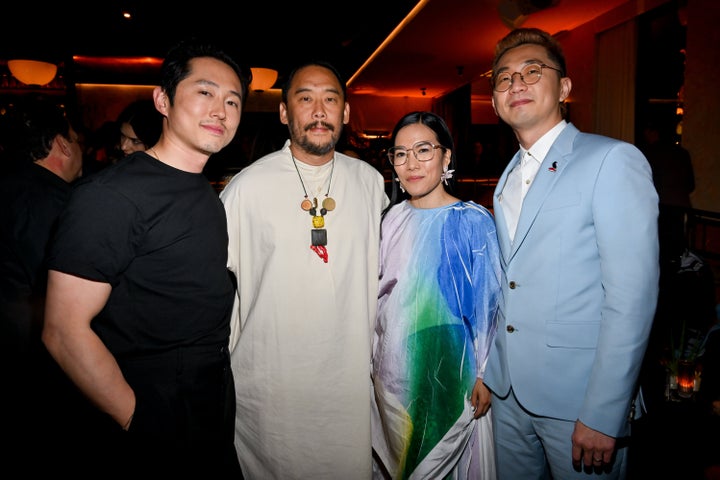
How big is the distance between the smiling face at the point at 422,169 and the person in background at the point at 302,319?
1.08 feet

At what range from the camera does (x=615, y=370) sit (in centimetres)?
139

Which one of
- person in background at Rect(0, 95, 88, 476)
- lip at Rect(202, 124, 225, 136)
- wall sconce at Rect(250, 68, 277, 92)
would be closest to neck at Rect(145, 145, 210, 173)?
lip at Rect(202, 124, 225, 136)

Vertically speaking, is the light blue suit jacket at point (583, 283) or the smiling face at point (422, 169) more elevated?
the smiling face at point (422, 169)

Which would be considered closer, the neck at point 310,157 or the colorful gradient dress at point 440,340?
the colorful gradient dress at point 440,340

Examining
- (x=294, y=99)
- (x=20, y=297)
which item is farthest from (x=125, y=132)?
(x=294, y=99)

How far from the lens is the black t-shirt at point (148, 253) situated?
4.20 ft

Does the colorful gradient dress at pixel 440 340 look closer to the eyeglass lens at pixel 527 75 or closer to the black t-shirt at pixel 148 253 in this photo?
the eyeglass lens at pixel 527 75

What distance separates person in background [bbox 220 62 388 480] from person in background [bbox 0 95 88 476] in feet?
3.53

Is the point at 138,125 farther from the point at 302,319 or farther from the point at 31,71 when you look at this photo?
the point at 31,71

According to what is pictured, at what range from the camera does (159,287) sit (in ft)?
4.82

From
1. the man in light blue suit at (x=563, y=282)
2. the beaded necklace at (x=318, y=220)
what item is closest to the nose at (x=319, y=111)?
the beaded necklace at (x=318, y=220)

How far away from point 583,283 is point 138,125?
3.00 metres

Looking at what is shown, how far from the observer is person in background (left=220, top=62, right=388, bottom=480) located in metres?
2.00

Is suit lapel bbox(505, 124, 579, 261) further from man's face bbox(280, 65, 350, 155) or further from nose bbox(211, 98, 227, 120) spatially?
nose bbox(211, 98, 227, 120)
